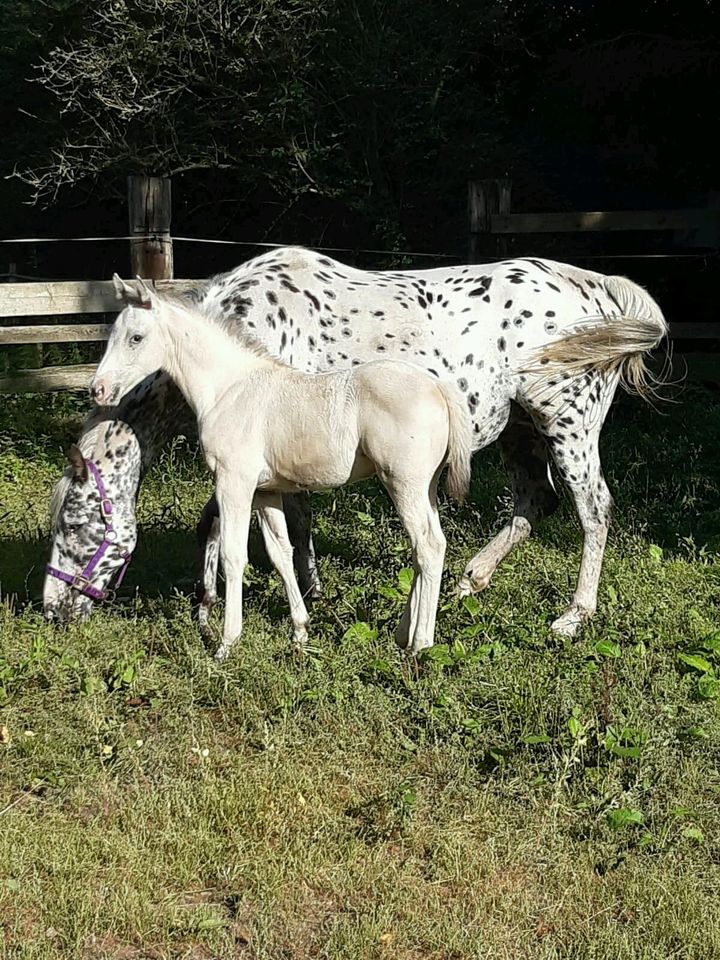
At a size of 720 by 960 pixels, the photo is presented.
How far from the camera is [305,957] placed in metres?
3.18

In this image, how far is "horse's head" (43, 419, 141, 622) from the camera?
5457 millimetres

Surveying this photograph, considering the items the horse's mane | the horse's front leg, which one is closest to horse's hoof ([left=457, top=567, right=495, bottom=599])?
the horse's front leg

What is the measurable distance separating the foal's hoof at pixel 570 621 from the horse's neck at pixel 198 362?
1.88 meters

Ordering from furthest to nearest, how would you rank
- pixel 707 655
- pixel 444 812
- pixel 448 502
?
pixel 448 502 < pixel 707 655 < pixel 444 812

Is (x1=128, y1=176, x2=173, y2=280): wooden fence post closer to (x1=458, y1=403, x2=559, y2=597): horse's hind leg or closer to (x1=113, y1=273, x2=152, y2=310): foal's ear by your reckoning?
(x1=458, y1=403, x2=559, y2=597): horse's hind leg

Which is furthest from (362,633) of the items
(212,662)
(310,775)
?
(310,775)

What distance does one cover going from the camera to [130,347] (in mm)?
4805

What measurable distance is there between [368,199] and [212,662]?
9.69 metres

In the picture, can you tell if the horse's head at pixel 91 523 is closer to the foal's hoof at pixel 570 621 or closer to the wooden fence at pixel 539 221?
the foal's hoof at pixel 570 621

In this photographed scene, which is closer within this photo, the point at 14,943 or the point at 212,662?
the point at 14,943

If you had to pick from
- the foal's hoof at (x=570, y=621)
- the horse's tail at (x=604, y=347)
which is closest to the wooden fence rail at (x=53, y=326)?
the horse's tail at (x=604, y=347)

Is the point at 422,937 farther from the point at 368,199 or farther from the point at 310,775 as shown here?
the point at 368,199

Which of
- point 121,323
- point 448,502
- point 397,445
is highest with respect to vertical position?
point 121,323

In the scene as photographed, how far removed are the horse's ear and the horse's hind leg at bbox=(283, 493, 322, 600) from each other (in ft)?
3.36
